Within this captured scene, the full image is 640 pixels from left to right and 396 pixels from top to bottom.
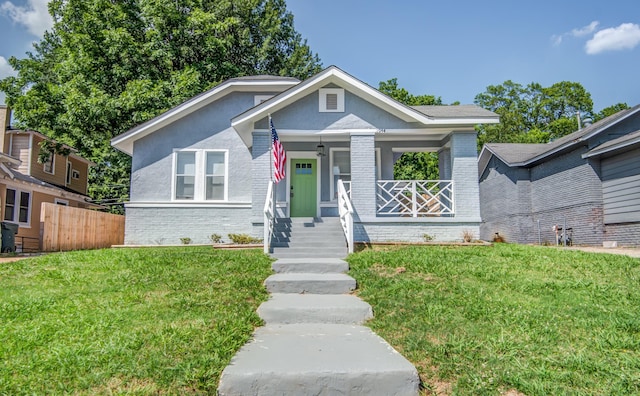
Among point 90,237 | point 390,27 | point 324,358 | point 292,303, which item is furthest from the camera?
point 90,237

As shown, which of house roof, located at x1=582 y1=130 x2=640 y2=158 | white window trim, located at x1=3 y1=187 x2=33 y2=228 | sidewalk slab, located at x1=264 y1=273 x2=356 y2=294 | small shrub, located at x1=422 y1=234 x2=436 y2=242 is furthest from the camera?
white window trim, located at x1=3 y1=187 x2=33 y2=228

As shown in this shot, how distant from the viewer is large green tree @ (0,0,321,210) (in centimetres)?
1747

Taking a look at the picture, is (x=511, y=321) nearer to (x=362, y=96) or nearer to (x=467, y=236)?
(x=467, y=236)

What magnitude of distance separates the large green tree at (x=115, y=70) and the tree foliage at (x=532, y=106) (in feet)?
88.4

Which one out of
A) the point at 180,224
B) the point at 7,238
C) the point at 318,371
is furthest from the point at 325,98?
the point at 7,238

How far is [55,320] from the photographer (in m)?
4.41

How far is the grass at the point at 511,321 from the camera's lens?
10.5ft

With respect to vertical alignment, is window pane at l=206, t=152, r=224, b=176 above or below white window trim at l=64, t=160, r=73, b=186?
below

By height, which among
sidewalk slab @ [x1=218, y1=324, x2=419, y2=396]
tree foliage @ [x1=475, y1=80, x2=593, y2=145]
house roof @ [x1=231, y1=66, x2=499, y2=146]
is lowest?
sidewalk slab @ [x1=218, y1=324, x2=419, y2=396]

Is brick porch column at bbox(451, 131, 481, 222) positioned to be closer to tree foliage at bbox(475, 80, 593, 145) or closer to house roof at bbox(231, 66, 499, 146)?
house roof at bbox(231, 66, 499, 146)

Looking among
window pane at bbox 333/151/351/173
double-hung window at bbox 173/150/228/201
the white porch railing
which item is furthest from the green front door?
double-hung window at bbox 173/150/228/201

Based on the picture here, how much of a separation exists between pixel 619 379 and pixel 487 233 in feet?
63.1

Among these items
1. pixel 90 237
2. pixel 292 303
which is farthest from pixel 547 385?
pixel 90 237

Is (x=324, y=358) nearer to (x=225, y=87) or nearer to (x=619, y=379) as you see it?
(x=619, y=379)
